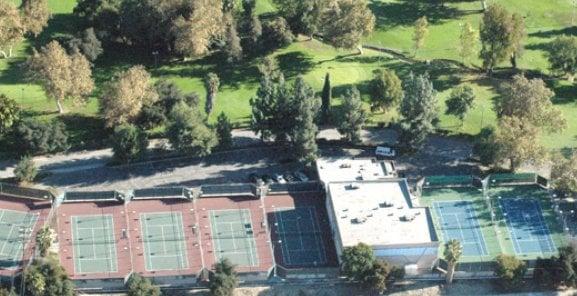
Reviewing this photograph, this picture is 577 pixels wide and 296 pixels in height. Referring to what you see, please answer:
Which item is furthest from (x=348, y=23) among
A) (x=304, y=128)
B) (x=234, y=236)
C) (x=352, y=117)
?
(x=234, y=236)

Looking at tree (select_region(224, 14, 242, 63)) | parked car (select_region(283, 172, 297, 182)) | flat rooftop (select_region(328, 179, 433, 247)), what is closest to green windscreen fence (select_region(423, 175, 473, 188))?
flat rooftop (select_region(328, 179, 433, 247))

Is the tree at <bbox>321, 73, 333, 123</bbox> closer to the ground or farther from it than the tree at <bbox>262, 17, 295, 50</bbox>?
closer to the ground

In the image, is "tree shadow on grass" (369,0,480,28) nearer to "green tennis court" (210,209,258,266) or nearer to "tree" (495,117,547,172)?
"tree" (495,117,547,172)

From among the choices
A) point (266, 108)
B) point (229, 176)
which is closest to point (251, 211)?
point (229, 176)

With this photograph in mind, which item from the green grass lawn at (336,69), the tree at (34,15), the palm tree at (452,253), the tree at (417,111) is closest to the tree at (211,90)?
the green grass lawn at (336,69)

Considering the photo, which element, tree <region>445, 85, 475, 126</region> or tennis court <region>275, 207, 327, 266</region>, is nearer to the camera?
tennis court <region>275, 207, 327, 266</region>

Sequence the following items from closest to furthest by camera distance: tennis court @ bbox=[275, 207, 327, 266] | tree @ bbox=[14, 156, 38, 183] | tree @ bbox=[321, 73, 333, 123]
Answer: tennis court @ bbox=[275, 207, 327, 266] → tree @ bbox=[14, 156, 38, 183] → tree @ bbox=[321, 73, 333, 123]

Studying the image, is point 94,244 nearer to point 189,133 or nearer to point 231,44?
point 189,133
